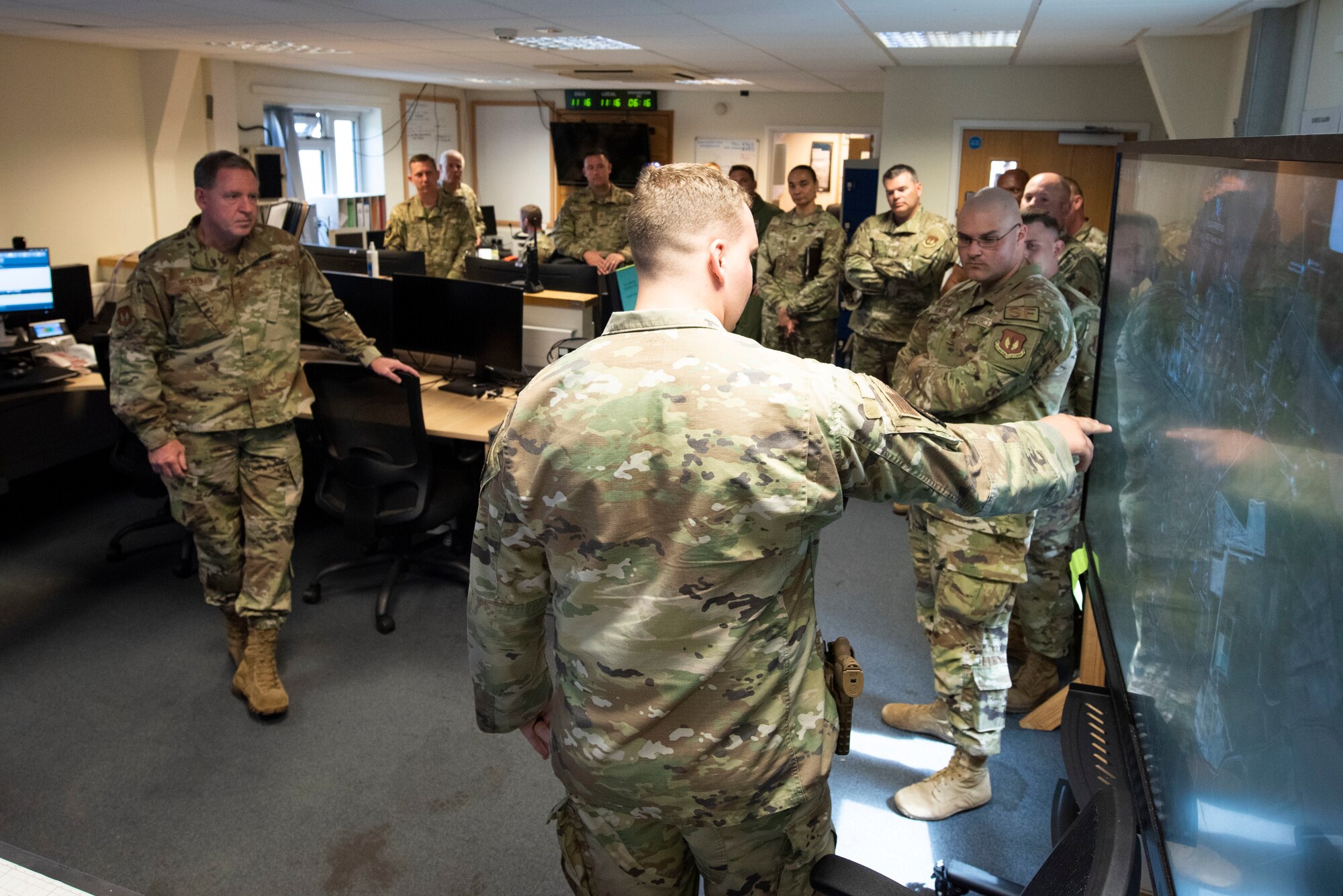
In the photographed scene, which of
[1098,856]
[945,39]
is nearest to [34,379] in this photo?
[1098,856]

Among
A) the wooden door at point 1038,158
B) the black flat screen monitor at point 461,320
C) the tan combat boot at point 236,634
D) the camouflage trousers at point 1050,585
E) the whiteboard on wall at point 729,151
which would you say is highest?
the whiteboard on wall at point 729,151

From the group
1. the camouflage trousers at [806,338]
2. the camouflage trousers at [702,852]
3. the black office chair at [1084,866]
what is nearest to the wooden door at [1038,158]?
the camouflage trousers at [806,338]

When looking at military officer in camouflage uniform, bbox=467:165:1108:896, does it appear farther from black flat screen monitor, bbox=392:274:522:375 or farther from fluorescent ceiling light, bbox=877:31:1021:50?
fluorescent ceiling light, bbox=877:31:1021:50

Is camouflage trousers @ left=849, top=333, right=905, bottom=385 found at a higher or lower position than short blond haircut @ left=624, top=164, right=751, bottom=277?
lower

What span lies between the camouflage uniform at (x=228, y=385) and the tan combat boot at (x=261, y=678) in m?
0.05

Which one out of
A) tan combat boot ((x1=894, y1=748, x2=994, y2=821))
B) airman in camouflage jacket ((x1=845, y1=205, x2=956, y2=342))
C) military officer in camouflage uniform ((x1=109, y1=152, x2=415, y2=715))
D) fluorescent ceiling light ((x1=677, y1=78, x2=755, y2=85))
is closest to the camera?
tan combat boot ((x1=894, y1=748, x2=994, y2=821))

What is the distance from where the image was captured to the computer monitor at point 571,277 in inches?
160

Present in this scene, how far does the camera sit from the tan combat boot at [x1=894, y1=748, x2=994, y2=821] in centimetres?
234

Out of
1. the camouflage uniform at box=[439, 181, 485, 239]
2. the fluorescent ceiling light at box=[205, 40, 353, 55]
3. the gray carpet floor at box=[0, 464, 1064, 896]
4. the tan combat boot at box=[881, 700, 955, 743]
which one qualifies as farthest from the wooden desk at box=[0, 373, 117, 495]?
the tan combat boot at box=[881, 700, 955, 743]

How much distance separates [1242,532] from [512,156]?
10578mm

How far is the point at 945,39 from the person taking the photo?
4949mm

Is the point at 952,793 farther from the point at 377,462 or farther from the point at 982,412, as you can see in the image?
the point at 377,462

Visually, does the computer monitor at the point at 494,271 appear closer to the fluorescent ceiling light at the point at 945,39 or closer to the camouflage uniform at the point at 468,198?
the camouflage uniform at the point at 468,198

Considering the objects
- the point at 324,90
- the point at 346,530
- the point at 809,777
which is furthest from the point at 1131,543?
the point at 324,90
